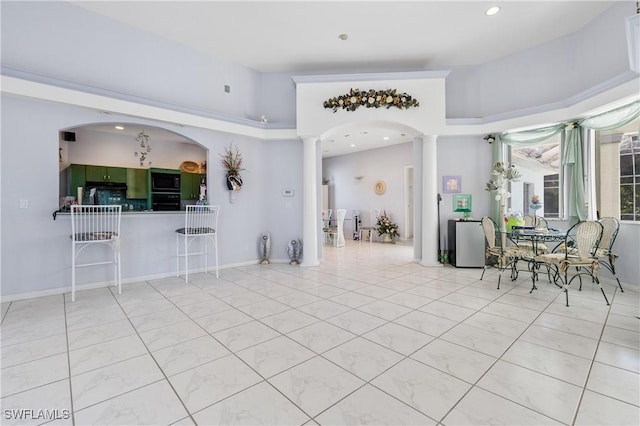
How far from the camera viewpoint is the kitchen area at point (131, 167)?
6.07 m

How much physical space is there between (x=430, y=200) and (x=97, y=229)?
5.54 metres

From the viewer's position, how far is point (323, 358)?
6.88 feet

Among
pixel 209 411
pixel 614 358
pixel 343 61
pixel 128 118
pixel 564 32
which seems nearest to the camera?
pixel 209 411

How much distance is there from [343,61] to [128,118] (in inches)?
154

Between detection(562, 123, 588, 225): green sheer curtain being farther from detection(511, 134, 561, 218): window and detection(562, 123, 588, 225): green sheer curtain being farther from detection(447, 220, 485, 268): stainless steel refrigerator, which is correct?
detection(447, 220, 485, 268): stainless steel refrigerator

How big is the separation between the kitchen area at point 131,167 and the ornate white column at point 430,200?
443 centimetres

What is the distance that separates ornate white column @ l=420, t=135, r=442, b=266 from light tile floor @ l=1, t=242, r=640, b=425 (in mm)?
1606

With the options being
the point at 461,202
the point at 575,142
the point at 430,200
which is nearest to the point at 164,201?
the point at 430,200

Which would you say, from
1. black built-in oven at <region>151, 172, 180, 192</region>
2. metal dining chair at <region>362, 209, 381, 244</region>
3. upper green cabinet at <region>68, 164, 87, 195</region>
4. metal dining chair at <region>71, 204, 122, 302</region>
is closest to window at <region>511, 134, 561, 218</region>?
metal dining chair at <region>362, 209, 381, 244</region>

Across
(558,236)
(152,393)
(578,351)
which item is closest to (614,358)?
(578,351)

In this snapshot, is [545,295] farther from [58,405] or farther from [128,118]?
[128,118]

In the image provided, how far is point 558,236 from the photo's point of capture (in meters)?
3.70

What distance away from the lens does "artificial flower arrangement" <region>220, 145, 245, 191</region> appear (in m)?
5.15

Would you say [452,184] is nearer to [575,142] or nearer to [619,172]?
[575,142]
